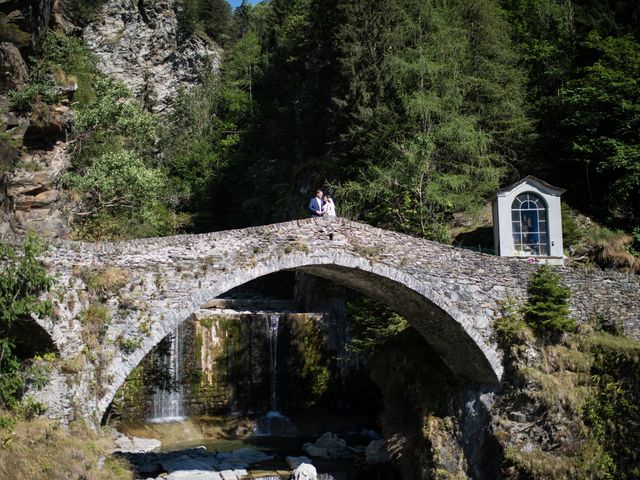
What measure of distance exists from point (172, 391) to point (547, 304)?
38.0 feet

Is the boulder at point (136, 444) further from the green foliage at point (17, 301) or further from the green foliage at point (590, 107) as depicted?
the green foliage at point (590, 107)

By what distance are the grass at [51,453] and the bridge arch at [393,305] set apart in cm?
61

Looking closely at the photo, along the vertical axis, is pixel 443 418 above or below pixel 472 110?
below

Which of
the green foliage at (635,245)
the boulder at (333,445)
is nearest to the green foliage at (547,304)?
the green foliage at (635,245)

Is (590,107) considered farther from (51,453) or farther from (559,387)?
(51,453)

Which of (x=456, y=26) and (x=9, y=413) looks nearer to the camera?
(x=9, y=413)

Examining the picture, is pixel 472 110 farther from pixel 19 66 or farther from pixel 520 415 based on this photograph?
pixel 19 66

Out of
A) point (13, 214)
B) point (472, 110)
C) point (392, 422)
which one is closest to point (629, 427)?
point (392, 422)

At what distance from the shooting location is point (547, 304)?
15.6 meters

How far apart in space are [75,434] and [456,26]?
71.4 ft

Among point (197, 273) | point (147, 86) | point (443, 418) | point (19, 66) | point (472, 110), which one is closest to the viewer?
point (197, 273)

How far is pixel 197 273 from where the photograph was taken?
12961mm

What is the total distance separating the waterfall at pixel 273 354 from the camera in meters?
22.2

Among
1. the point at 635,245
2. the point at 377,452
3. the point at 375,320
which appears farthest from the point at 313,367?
the point at 635,245
